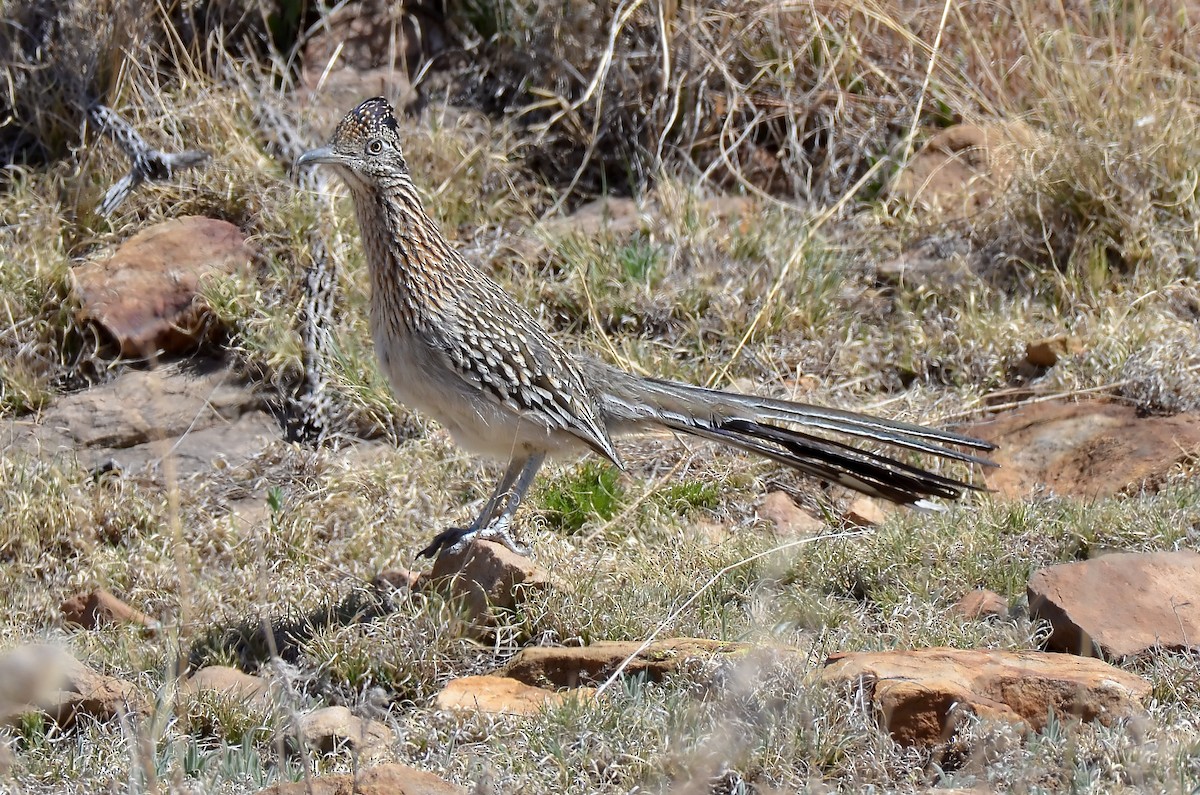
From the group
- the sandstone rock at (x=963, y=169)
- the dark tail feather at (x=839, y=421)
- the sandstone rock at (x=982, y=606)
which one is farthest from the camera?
the sandstone rock at (x=963, y=169)

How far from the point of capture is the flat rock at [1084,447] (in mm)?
5160

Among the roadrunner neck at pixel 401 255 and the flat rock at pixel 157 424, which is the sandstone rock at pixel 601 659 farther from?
the flat rock at pixel 157 424

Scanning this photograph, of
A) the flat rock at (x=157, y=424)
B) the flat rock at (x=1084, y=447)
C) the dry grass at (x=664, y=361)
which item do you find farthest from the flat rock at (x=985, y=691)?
the flat rock at (x=157, y=424)

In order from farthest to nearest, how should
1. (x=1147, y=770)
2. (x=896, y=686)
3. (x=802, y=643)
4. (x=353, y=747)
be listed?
1. (x=802, y=643)
2. (x=353, y=747)
3. (x=896, y=686)
4. (x=1147, y=770)

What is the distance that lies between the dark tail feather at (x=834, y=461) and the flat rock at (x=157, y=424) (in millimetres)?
2172

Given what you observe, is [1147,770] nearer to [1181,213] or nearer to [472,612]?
[472,612]

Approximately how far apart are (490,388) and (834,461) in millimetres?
1249

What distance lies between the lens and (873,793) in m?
3.27

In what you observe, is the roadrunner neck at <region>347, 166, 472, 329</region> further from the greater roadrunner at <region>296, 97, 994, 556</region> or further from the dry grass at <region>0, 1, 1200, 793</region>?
the dry grass at <region>0, 1, 1200, 793</region>

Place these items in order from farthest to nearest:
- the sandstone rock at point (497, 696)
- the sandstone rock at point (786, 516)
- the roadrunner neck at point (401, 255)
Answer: the sandstone rock at point (786, 516) → the roadrunner neck at point (401, 255) → the sandstone rock at point (497, 696)

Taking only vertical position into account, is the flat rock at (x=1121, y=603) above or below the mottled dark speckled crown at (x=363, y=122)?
below

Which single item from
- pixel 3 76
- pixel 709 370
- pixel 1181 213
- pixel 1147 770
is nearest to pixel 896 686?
pixel 1147 770

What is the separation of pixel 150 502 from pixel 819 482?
2752mm

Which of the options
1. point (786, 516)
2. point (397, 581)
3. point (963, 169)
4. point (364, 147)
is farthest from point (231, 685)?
point (963, 169)
